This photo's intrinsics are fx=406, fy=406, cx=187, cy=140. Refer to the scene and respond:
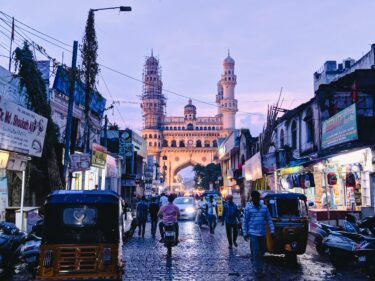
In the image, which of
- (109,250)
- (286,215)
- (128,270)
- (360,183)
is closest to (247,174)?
(360,183)

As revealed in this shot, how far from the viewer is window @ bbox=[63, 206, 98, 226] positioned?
23.3ft

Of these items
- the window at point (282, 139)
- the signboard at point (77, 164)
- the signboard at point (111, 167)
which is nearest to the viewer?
the signboard at point (77, 164)

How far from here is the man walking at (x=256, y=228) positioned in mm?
7780

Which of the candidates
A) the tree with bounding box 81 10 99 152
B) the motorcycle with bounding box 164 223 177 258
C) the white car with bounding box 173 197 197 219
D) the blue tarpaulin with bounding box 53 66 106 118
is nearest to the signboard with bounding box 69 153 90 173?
the tree with bounding box 81 10 99 152

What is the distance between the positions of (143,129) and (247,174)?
101844 millimetres

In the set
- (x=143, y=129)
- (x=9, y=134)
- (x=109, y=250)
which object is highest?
(x=143, y=129)

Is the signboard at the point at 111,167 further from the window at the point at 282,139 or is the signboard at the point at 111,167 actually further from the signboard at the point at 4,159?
the signboard at the point at 4,159

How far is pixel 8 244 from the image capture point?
8367 millimetres

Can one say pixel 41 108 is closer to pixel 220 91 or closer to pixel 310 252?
pixel 310 252

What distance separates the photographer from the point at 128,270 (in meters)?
9.03

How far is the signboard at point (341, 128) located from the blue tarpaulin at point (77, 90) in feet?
34.4

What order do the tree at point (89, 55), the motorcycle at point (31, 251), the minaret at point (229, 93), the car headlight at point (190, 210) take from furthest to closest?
the minaret at point (229, 93)
the car headlight at point (190, 210)
the tree at point (89, 55)
the motorcycle at point (31, 251)

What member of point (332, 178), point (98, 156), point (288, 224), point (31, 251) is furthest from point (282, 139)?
point (31, 251)

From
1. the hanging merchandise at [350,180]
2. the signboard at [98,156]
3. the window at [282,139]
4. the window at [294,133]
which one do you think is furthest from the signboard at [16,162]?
the window at [282,139]
